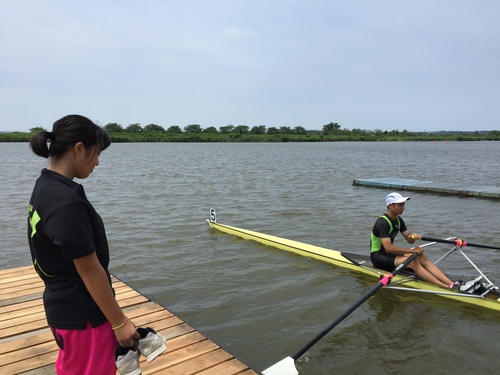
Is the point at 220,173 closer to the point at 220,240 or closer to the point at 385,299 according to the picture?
the point at 220,240

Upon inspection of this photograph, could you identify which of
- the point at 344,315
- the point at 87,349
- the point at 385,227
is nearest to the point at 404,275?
the point at 385,227

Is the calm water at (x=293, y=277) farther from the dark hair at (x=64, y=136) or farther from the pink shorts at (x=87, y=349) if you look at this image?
the dark hair at (x=64, y=136)

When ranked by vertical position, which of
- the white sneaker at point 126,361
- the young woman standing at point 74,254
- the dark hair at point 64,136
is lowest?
the white sneaker at point 126,361

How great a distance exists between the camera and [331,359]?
505 centimetres

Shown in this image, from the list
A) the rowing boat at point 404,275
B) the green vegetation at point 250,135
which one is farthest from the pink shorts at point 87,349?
the green vegetation at point 250,135

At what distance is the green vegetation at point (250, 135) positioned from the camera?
340 feet

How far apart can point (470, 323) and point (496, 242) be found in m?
5.63

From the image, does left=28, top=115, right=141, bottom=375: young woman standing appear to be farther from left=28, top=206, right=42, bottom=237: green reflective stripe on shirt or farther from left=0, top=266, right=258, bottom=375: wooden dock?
left=0, top=266, right=258, bottom=375: wooden dock

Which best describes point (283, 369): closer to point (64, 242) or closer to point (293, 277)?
point (64, 242)

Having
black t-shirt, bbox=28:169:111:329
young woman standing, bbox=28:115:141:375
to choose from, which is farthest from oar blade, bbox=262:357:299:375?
black t-shirt, bbox=28:169:111:329

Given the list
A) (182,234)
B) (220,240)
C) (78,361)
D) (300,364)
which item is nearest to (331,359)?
(300,364)

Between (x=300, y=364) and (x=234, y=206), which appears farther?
(x=234, y=206)

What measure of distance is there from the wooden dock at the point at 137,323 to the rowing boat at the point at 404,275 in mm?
3490

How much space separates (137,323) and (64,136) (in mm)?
3194
